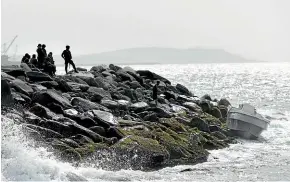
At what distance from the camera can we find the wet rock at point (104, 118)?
2272 cm

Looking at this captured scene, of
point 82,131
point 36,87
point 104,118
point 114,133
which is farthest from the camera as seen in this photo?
point 36,87

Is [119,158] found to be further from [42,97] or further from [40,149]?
[42,97]

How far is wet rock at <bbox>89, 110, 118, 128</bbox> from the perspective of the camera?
22.7 meters

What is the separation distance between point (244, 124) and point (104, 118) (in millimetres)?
13894

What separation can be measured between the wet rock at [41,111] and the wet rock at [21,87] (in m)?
2.52

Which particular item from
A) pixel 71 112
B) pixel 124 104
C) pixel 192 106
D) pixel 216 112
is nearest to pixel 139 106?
pixel 124 104

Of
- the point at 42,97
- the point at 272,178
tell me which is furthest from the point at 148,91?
the point at 272,178

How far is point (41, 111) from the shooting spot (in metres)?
21.5

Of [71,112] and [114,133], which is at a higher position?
[71,112]

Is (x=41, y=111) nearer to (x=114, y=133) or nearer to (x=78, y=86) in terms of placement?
(x=114, y=133)

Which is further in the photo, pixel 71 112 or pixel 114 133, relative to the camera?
pixel 71 112

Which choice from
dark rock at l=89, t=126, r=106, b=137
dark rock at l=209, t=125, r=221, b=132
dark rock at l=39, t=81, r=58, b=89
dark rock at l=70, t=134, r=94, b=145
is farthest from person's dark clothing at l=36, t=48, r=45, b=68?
dark rock at l=70, t=134, r=94, b=145

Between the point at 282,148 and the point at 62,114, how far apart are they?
14890 millimetres

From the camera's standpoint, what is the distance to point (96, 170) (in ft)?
62.5
